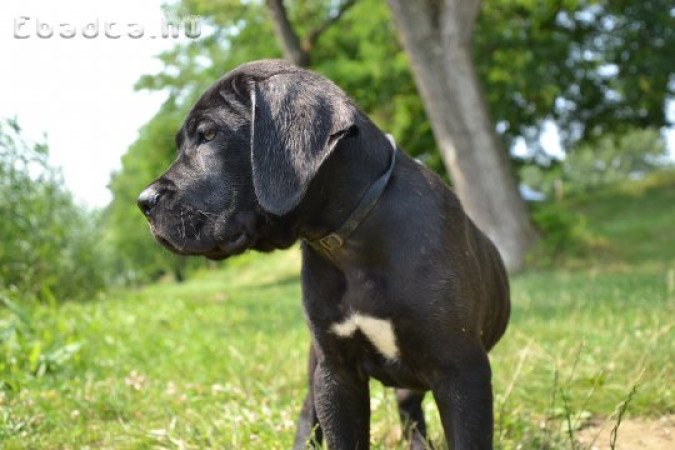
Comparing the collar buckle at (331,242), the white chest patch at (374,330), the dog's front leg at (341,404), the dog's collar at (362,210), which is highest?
the dog's collar at (362,210)

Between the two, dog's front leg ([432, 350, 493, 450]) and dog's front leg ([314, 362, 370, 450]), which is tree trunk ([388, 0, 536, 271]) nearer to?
dog's front leg ([314, 362, 370, 450])

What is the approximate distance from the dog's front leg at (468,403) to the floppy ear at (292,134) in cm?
79

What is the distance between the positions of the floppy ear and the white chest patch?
456 mm

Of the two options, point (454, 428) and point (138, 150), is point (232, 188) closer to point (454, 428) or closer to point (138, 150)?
point (454, 428)

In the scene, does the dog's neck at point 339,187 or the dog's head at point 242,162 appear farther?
the dog's neck at point 339,187

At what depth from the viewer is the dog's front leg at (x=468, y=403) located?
270 centimetres

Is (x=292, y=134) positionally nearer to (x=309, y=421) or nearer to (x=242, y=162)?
(x=242, y=162)

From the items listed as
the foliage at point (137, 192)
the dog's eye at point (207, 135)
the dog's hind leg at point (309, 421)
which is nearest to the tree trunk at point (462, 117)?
the dog's hind leg at point (309, 421)

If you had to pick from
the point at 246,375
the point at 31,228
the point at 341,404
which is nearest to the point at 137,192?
the point at 31,228

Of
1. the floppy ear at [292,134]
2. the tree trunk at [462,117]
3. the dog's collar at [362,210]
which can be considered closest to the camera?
the floppy ear at [292,134]

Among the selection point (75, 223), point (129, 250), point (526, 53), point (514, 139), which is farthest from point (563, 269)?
point (129, 250)

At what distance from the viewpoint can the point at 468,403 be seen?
270 cm

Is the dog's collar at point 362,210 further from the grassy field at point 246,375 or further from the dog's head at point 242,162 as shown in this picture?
the grassy field at point 246,375

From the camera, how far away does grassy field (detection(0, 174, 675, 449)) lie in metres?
3.77
